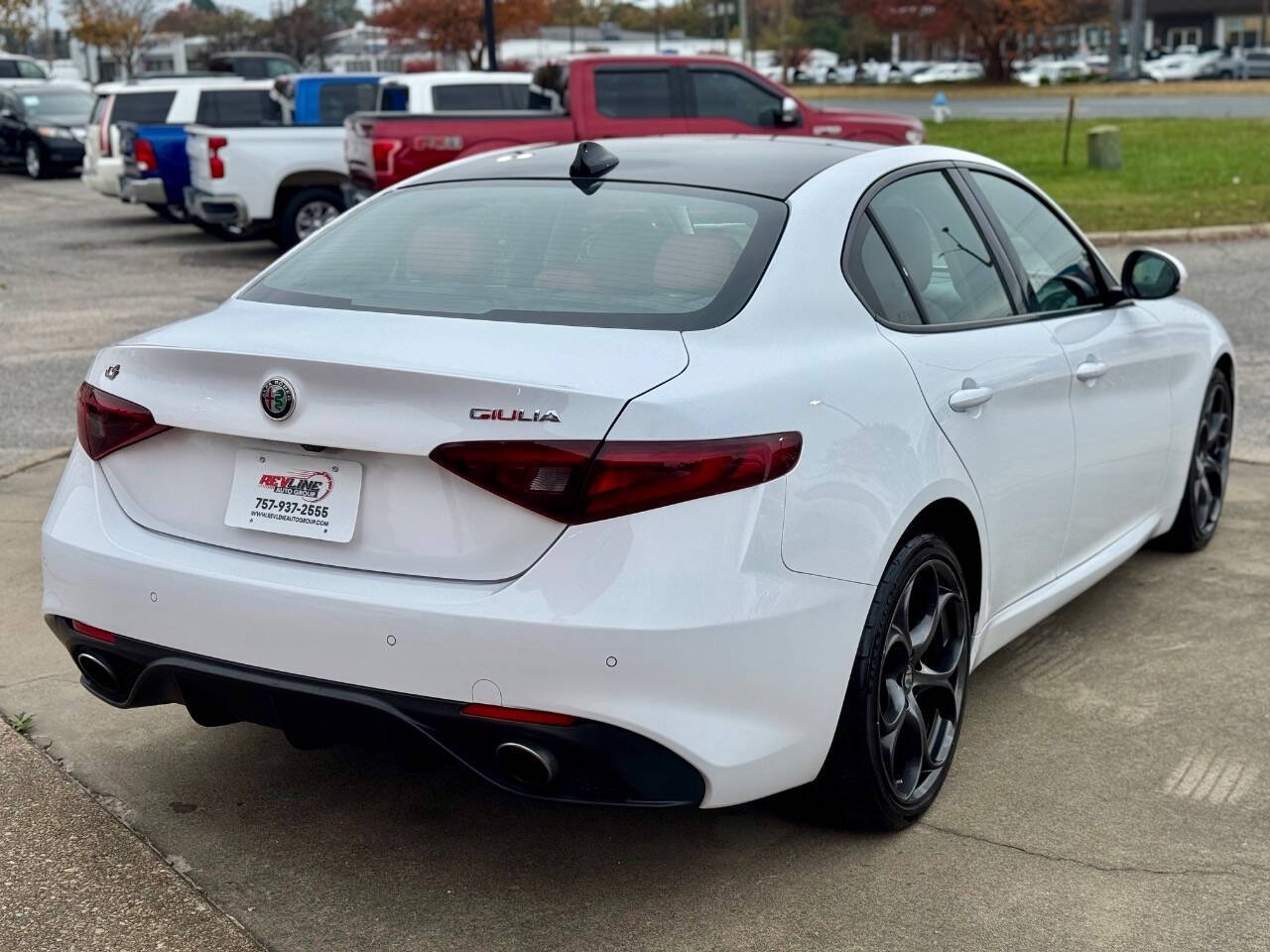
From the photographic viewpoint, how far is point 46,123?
27609 mm

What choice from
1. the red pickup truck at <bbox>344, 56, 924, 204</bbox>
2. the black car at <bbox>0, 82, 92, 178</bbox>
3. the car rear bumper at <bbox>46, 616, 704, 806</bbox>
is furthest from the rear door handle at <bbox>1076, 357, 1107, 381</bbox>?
the black car at <bbox>0, 82, 92, 178</bbox>

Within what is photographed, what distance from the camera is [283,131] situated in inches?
627

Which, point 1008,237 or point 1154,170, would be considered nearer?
point 1008,237

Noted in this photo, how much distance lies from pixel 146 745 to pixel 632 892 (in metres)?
1.52

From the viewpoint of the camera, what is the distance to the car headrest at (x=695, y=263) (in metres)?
3.49

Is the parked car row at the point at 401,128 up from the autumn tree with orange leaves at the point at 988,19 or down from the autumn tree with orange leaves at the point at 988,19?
down

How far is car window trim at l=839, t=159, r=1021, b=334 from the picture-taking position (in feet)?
12.3

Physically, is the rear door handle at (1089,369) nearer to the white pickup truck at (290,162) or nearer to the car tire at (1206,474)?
the car tire at (1206,474)

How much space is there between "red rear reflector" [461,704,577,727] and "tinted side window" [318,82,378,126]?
53.2 ft

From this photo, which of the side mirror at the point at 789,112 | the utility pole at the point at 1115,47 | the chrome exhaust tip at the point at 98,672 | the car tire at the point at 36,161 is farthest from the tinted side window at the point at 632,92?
the utility pole at the point at 1115,47

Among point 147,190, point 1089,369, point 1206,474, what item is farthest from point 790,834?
point 147,190

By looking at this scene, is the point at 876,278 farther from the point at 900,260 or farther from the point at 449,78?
the point at 449,78

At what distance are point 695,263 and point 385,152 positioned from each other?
10.6 metres

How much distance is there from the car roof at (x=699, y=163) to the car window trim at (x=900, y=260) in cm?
14
